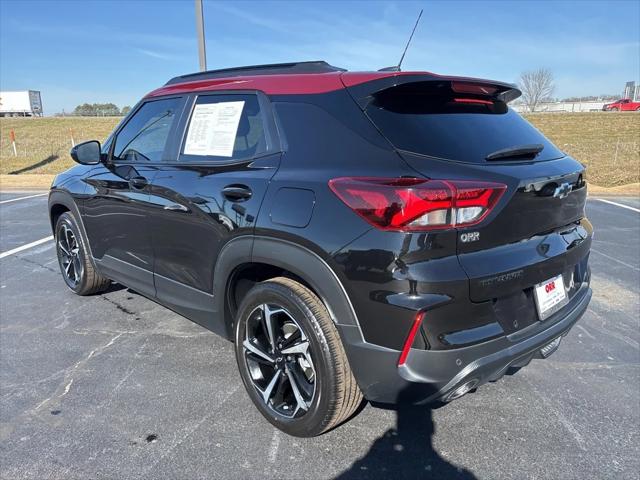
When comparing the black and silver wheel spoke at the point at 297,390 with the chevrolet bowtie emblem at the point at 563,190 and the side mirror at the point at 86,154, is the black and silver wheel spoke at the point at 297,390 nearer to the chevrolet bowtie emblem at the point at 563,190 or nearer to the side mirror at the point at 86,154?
the chevrolet bowtie emblem at the point at 563,190

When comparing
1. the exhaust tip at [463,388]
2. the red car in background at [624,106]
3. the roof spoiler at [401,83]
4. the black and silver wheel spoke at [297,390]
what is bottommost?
the black and silver wheel spoke at [297,390]

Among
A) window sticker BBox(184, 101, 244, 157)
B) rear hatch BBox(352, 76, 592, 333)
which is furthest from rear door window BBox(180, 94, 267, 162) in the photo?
rear hatch BBox(352, 76, 592, 333)

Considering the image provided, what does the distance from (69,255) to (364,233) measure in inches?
142

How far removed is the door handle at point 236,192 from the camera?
2488 mm

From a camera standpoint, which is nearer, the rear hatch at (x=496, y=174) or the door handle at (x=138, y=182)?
the rear hatch at (x=496, y=174)

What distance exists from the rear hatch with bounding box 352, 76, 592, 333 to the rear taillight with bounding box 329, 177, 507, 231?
0.04 meters

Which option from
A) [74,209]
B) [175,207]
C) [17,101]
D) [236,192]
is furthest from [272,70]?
[17,101]

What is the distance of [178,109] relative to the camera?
321 centimetres

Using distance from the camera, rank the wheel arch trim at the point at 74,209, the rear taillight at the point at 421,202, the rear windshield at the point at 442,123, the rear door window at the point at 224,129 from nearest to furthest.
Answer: the rear taillight at the point at 421,202
the rear windshield at the point at 442,123
the rear door window at the point at 224,129
the wheel arch trim at the point at 74,209

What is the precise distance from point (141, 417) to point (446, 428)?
166 centimetres

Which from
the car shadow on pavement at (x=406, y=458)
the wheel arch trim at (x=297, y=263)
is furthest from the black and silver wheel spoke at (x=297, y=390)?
the wheel arch trim at (x=297, y=263)

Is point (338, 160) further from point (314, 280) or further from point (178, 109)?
point (178, 109)

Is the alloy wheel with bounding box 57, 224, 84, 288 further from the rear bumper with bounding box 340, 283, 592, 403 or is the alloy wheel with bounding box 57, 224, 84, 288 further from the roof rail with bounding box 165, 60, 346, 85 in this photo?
the rear bumper with bounding box 340, 283, 592, 403

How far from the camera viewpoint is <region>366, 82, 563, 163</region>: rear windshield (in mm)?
2174
